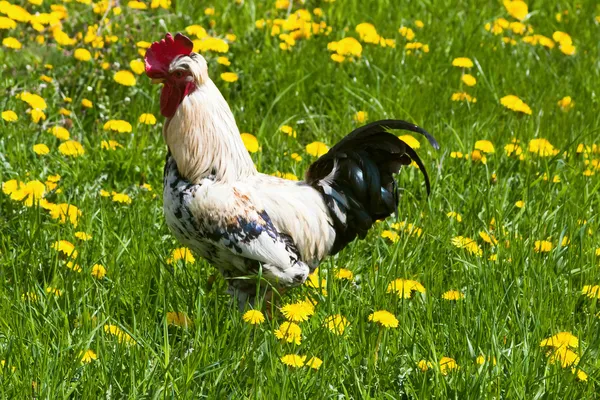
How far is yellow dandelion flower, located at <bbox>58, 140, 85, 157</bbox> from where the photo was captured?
4574mm

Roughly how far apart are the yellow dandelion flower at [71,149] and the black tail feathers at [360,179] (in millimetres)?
1537

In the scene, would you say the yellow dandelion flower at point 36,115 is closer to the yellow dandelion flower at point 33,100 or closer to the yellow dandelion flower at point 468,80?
the yellow dandelion flower at point 33,100

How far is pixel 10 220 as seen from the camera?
399 centimetres

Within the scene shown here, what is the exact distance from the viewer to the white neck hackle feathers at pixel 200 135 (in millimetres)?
3305

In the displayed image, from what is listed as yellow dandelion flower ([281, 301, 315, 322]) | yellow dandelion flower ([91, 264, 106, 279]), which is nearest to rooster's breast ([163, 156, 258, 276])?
yellow dandelion flower ([281, 301, 315, 322])

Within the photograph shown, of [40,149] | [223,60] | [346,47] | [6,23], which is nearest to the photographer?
[40,149]

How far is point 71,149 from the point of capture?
4598 mm

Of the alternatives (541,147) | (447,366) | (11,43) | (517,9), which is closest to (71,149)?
(11,43)

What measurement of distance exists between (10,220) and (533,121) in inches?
120

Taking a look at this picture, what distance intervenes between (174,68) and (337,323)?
1.10m

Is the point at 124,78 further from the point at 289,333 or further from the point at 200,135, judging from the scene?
the point at 289,333

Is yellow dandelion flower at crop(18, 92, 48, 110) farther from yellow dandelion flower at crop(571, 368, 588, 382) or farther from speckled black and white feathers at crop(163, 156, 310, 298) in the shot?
yellow dandelion flower at crop(571, 368, 588, 382)

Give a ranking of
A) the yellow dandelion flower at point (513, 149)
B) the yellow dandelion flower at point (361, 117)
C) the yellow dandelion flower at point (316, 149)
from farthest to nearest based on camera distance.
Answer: the yellow dandelion flower at point (361, 117) → the yellow dandelion flower at point (513, 149) → the yellow dandelion flower at point (316, 149)

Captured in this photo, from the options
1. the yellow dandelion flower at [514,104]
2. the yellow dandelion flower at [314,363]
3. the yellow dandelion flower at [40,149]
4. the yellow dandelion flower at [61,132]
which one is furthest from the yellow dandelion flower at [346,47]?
the yellow dandelion flower at [314,363]
